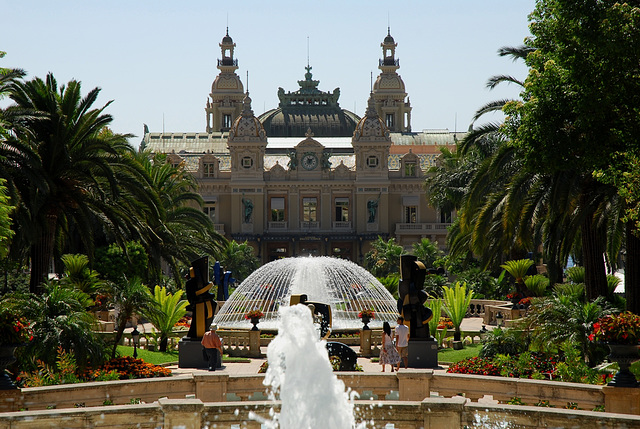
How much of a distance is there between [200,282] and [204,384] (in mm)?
7199

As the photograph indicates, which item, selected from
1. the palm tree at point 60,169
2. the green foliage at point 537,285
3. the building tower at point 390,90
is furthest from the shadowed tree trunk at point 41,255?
the building tower at point 390,90

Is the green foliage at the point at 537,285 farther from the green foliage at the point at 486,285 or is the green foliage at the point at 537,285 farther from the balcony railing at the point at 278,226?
the balcony railing at the point at 278,226

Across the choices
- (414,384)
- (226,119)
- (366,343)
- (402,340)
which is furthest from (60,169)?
(226,119)

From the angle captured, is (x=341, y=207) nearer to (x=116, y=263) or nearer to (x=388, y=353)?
(x=116, y=263)

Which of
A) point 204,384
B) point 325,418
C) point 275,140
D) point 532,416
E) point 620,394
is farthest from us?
point 275,140

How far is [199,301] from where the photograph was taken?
20453mm

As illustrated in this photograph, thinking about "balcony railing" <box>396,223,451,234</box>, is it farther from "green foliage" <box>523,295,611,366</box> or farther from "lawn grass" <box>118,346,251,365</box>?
"green foliage" <box>523,295,611,366</box>

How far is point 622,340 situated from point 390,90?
81094mm

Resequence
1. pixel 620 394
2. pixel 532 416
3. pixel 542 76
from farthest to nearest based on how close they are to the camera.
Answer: pixel 542 76 → pixel 620 394 → pixel 532 416

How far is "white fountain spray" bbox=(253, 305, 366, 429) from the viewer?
1031 centimetres

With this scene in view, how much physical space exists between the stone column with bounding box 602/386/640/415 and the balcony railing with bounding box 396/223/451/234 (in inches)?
2452

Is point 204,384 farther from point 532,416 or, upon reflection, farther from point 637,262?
point 637,262

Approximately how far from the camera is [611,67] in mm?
17938

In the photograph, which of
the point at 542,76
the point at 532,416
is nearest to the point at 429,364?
the point at 542,76
